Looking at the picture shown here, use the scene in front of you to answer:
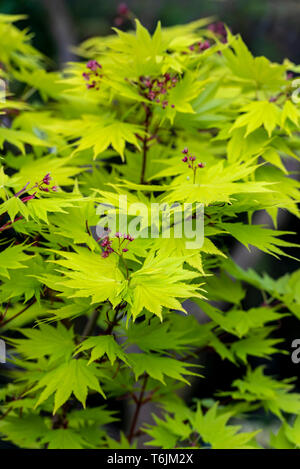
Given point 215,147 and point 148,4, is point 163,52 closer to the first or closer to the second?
point 215,147

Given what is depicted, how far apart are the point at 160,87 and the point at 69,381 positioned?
0.73 meters

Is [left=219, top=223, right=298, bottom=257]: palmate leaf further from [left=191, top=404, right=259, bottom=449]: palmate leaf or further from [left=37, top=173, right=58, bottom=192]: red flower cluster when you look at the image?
[left=191, top=404, right=259, bottom=449]: palmate leaf

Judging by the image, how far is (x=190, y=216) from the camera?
1009 mm

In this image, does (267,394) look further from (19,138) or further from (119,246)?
(19,138)

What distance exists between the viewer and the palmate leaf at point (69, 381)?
997 mm

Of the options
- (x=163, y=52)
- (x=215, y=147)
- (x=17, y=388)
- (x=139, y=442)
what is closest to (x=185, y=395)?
(x=139, y=442)

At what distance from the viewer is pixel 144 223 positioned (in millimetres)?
959

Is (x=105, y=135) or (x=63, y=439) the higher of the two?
(x=105, y=135)

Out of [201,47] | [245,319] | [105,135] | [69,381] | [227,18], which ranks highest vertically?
[227,18]

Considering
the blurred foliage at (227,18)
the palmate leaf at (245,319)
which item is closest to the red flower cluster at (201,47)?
the palmate leaf at (245,319)

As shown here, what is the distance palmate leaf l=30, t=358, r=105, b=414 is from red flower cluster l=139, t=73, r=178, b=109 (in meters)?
0.66

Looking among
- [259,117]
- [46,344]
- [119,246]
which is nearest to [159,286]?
[119,246]

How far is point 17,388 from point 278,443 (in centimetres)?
77

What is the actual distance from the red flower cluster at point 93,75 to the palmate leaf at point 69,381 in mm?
683
